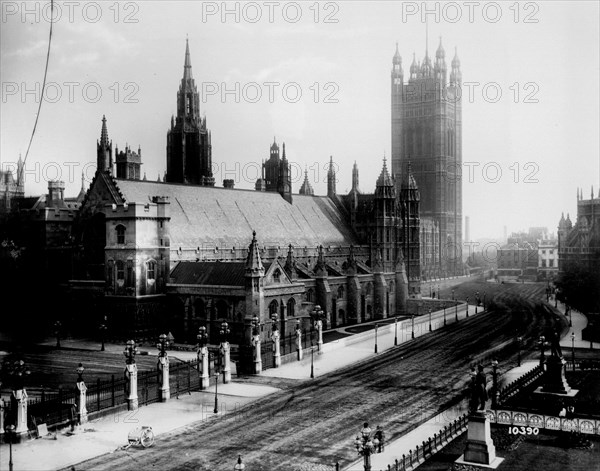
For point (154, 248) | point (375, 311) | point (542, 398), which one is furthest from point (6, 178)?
point (542, 398)

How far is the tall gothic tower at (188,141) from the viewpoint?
332 feet

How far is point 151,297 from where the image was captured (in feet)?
218

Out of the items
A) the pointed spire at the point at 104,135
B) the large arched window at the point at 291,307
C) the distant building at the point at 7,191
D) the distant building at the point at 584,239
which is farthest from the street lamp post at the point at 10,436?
the distant building at the point at 584,239

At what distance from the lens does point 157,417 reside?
38.3 metres

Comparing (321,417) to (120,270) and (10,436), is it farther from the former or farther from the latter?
(120,270)

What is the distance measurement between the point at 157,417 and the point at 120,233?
31.7 meters

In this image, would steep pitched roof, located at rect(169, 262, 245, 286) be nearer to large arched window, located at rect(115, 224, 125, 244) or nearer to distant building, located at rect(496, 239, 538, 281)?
large arched window, located at rect(115, 224, 125, 244)

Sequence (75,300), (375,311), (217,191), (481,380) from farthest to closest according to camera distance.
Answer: (375,311)
(217,191)
(75,300)
(481,380)

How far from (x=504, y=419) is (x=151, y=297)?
40.5 metres

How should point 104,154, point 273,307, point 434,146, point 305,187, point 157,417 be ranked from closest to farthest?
point 157,417 → point 273,307 → point 104,154 → point 305,187 → point 434,146

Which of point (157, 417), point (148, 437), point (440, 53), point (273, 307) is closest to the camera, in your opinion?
point (148, 437)

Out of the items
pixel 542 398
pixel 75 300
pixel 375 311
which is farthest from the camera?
pixel 375 311

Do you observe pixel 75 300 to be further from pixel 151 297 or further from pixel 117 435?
pixel 117 435

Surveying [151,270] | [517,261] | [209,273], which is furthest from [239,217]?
[517,261]
